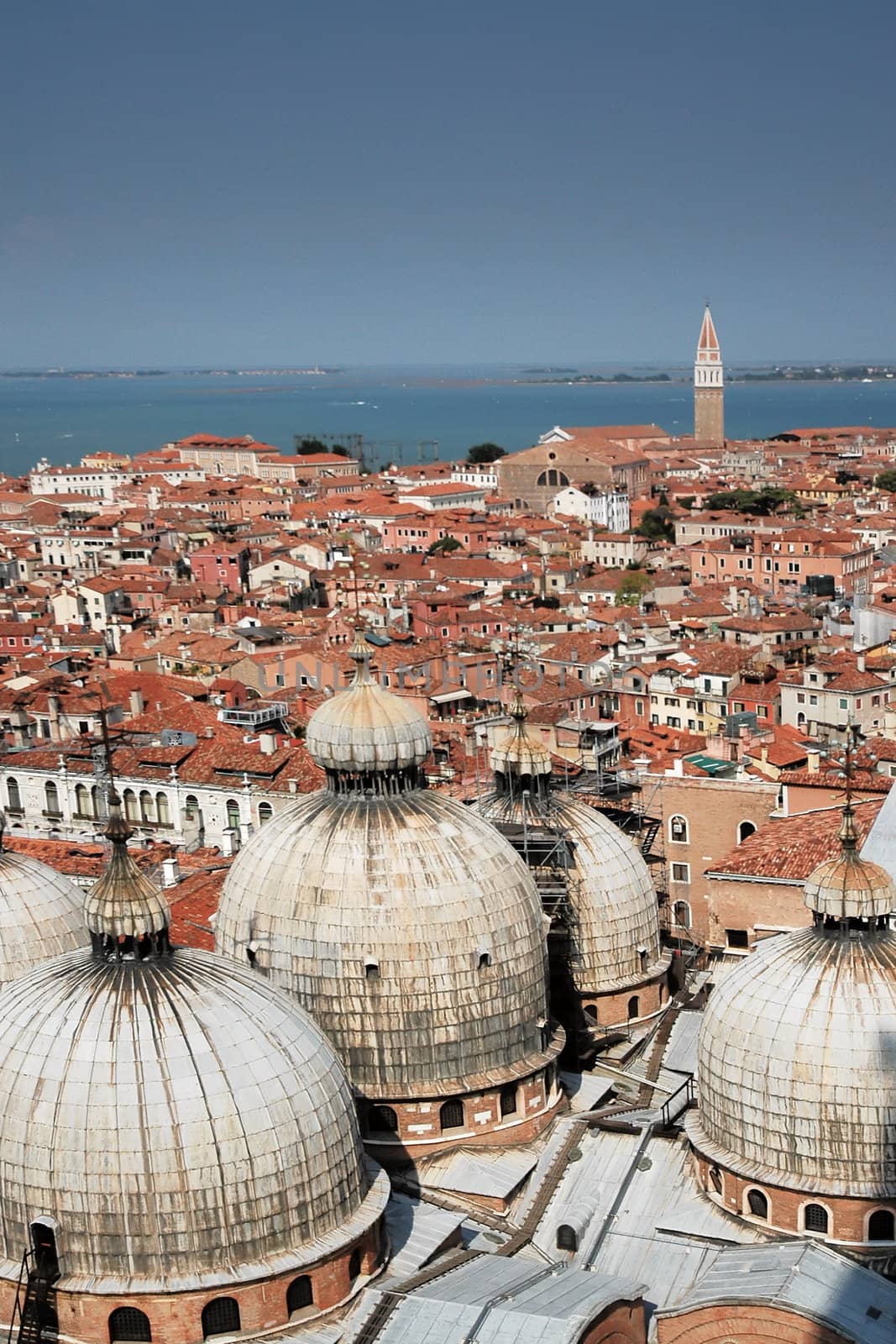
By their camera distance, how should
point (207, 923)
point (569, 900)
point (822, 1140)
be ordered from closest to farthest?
point (822, 1140) < point (569, 900) < point (207, 923)

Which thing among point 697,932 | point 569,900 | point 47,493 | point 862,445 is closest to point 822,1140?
point 569,900

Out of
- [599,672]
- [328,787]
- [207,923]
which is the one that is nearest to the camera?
[328,787]

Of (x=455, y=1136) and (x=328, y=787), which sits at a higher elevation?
(x=328, y=787)

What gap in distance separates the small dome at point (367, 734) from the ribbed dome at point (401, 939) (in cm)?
40

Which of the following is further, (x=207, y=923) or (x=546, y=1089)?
(x=207, y=923)

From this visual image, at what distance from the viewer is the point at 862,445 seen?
566 ft

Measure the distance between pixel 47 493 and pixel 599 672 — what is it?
91207 mm

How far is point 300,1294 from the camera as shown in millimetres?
15633

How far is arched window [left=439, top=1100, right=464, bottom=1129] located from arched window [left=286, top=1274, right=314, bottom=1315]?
3.71m

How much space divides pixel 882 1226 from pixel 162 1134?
259 inches

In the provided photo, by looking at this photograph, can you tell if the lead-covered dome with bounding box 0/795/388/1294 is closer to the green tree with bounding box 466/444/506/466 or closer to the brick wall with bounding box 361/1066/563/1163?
the brick wall with bounding box 361/1066/563/1163

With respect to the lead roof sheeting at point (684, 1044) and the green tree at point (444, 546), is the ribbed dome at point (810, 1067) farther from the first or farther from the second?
the green tree at point (444, 546)

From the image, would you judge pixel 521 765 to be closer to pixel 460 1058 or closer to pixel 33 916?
pixel 460 1058

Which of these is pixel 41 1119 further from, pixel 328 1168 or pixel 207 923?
pixel 207 923
